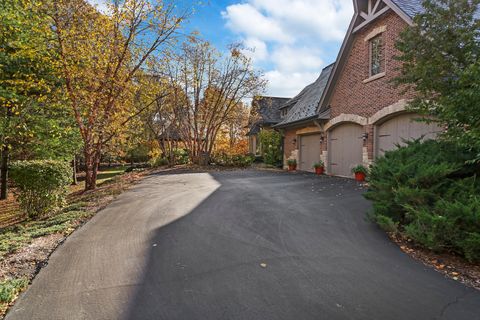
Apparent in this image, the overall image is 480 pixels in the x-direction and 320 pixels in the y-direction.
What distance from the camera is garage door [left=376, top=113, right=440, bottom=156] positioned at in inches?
334

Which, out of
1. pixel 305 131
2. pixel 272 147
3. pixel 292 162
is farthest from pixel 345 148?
pixel 272 147

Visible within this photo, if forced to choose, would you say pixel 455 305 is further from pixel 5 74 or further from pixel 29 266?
pixel 5 74

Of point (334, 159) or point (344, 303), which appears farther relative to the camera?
point (334, 159)

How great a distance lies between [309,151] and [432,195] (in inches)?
425

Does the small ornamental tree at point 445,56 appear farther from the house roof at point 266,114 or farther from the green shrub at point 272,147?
the house roof at point 266,114

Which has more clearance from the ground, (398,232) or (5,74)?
(5,74)

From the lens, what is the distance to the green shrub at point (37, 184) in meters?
6.53

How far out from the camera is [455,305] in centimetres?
271

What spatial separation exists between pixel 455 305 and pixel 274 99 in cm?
2735

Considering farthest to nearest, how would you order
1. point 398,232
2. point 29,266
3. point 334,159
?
point 334,159, point 398,232, point 29,266

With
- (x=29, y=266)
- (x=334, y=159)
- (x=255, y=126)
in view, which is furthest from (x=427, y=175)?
(x=255, y=126)

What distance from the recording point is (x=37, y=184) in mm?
6637

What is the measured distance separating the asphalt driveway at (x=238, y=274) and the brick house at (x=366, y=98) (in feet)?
18.1

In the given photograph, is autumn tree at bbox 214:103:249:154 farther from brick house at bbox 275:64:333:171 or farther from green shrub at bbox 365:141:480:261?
green shrub at bbox 365:141:480:261
